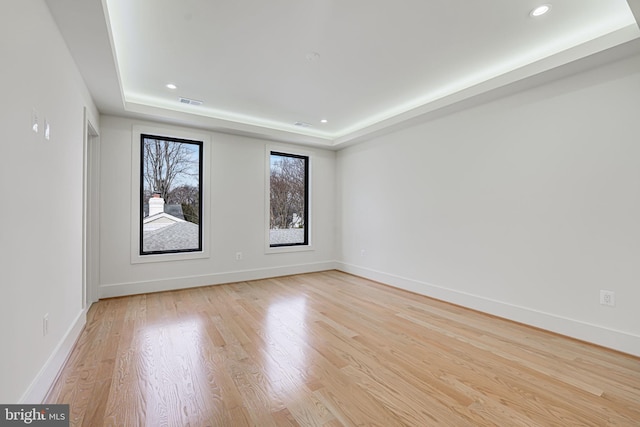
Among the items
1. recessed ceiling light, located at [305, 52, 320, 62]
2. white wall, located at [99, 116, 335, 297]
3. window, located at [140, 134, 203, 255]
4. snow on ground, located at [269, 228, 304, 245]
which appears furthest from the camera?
snow on ground, located at [269, 228, 304, 245]

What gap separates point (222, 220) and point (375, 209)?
262 cm

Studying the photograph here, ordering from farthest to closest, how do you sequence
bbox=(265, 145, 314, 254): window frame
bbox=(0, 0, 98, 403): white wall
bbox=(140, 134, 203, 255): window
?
1. bbox=(265, 145, 314, 254): window frame
2. bbox=(140, 134, 203, 255): window
3. bbox=(0, 0, 98, 403): white wall

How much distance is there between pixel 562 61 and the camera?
258 centimetres

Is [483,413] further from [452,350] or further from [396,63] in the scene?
[396,63]

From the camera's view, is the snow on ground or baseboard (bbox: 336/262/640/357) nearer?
baseboard (bbox: 336/262/640/357)

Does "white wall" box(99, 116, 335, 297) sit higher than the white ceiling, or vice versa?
the white ceiling

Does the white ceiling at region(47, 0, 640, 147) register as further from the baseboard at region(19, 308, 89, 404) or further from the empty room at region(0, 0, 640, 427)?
the baseboard at region(19, 308, 89, 404)

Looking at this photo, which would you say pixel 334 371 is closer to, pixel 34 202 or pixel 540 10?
pixel 34 202

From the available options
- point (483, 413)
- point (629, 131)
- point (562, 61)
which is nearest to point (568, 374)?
point (483, 413)

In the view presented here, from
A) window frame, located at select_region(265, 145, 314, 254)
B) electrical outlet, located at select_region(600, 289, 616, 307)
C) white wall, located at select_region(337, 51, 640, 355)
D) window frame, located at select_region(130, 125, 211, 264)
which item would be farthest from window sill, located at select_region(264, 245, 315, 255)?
electrical outlet, located at select_region(600, 289, 616, 307)

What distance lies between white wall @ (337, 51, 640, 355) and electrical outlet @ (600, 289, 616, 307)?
0.10 feet

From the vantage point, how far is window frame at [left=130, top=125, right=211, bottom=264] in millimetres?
4035

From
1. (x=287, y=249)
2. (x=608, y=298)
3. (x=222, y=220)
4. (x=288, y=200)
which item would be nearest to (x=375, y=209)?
(x=288, y=200)

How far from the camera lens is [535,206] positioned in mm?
2990
